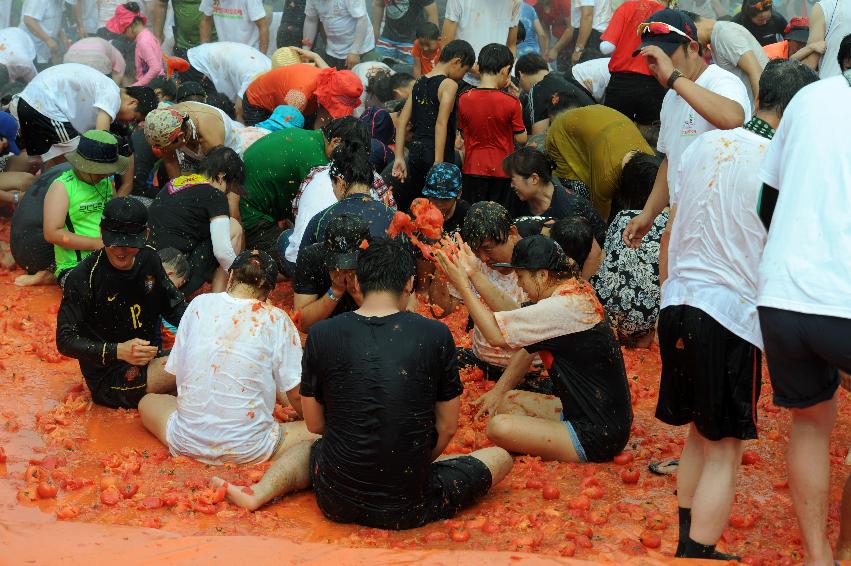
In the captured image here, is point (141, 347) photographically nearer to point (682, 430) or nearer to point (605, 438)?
point (605, 438)

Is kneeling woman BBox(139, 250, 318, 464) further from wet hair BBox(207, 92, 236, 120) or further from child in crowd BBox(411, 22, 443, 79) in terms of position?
child in crowd BBox(411, 22, 443, 79)

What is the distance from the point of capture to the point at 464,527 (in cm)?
451

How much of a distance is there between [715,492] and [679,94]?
2106 millimetres

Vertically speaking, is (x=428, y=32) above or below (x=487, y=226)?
above

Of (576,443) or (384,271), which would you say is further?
(576,443)

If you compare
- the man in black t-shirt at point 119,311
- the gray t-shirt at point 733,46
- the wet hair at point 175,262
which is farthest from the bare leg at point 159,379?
the gray t-shirt at point 733,46

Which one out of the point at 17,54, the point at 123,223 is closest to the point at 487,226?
the point at 123,223

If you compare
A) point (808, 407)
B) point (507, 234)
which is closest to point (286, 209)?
point (507, 234)

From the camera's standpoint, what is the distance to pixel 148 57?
38.2 ft

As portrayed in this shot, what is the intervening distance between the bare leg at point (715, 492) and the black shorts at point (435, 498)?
122cm

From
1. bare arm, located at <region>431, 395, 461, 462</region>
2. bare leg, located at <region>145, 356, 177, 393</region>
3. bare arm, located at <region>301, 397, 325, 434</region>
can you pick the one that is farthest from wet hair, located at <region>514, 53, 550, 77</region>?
bare arm, located at <region>301, 397, 325, 434</region>

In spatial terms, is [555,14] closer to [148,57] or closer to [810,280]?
[148,57]

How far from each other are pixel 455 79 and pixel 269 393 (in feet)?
13.4

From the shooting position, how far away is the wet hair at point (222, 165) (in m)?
7.50
